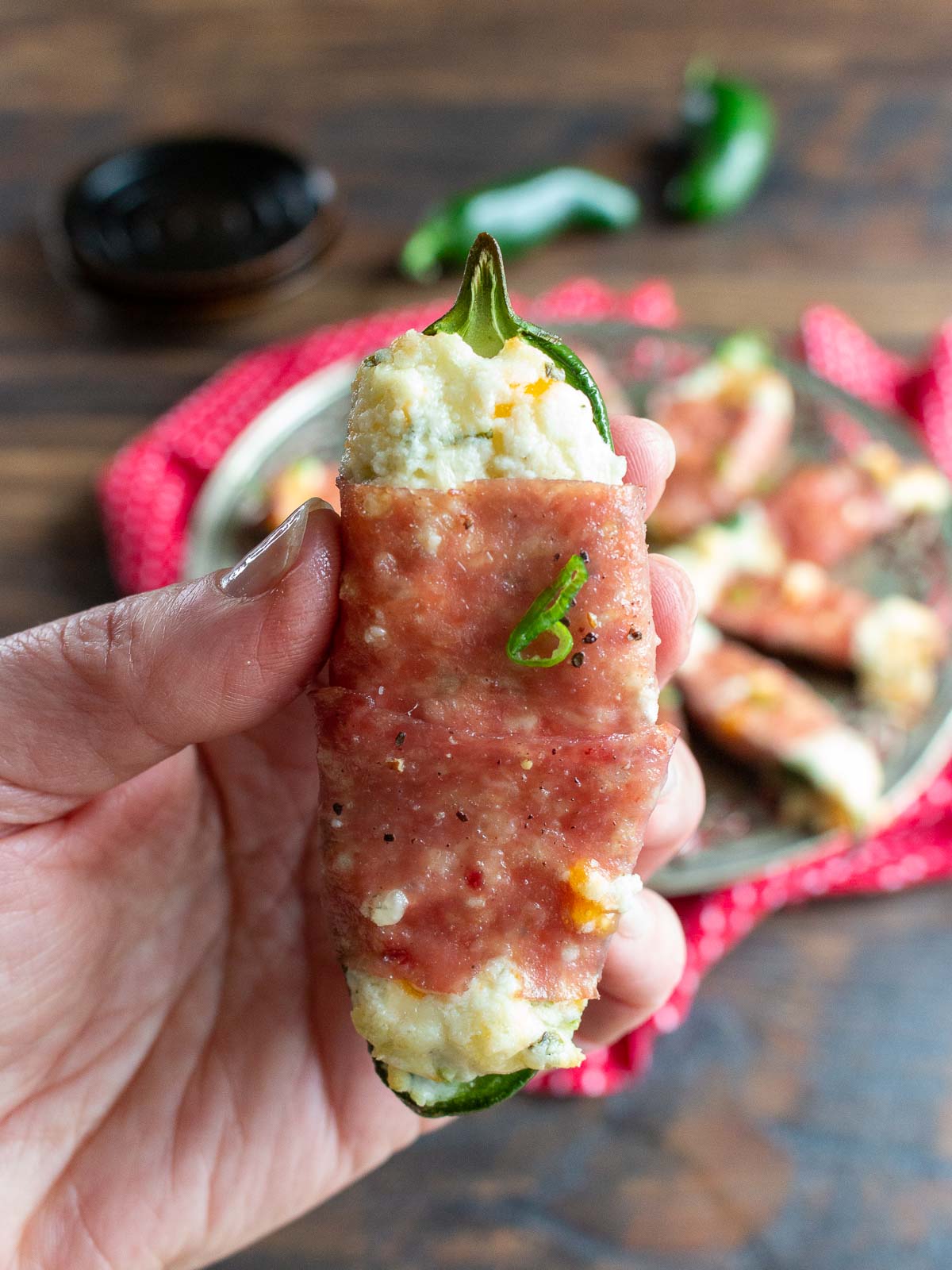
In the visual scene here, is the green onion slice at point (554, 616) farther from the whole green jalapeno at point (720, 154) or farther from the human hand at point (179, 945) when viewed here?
the whole green jalapeno at point (720, 154)

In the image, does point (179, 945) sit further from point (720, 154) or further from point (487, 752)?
point (720, 154)

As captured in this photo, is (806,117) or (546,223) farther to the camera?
(806,117)

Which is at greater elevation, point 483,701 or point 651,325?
point 483,701

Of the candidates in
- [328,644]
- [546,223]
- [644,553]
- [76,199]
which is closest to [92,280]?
[76,199]

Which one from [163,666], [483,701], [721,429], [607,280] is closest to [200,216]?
[607,280]

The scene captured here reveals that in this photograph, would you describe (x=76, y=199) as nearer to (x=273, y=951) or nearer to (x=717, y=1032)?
(x=273, y=951)

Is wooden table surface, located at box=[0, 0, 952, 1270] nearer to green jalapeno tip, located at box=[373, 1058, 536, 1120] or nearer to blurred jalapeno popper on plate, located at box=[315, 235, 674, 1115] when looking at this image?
green jalapeno tip, located at box=[373, 1058, 536, 1120]
